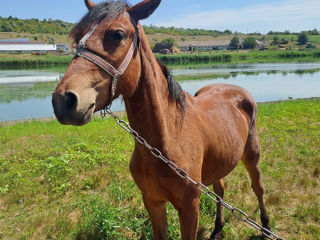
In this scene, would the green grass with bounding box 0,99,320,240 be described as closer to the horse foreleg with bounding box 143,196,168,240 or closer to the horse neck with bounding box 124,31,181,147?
the horse foreleg with bounding box 143,196,168,240

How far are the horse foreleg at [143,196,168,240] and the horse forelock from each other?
62.9 inches

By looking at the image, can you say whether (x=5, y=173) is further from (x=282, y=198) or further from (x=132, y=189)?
(x=282, y=198)

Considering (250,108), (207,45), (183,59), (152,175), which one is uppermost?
(207,45)

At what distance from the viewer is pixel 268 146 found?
6.85 metres

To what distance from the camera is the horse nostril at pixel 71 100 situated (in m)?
1.47

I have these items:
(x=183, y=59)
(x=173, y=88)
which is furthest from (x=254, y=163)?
(x=183, y=59)

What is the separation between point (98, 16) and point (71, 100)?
656mm

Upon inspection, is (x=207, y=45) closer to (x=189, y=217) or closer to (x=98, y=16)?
(x=189, y=217)

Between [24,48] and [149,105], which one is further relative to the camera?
[24,48]

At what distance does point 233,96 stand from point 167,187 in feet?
7.13

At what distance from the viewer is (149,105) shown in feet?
6.79

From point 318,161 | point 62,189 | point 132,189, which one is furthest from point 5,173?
point 318,161

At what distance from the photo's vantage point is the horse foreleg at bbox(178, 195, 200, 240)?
2.27 m

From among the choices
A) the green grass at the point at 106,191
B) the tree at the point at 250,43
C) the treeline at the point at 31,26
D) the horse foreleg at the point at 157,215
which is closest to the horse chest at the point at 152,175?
the horse foreleg at the point at 157,215
